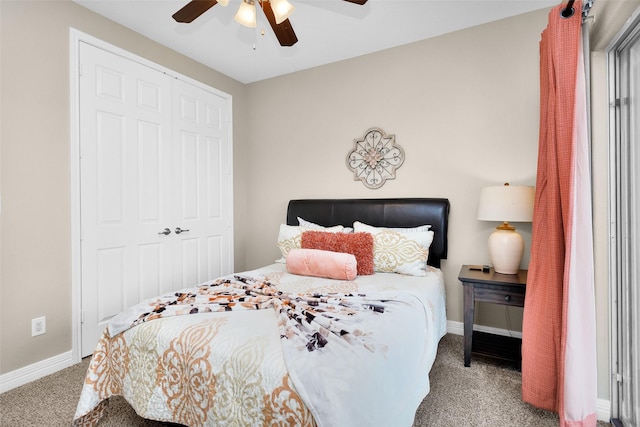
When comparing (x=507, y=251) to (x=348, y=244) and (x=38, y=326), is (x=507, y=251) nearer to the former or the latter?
(x=348, y=244)

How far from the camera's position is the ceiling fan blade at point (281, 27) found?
6.53 feet

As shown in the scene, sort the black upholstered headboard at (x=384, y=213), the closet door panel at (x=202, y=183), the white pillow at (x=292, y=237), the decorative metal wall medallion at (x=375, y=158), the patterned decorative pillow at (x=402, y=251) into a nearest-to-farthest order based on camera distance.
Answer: the patterned decorative pillow at (x=402, y=251)
the black upholstered headboard at (x=384, y=213)
the white pillow at (x=292, y=237)
the decorative metal wall medallion at (x=375, y=158)
the closet door panel at (x=202, y=183)

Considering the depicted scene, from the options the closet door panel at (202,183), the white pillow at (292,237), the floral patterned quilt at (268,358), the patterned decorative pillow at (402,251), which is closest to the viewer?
the floral patterned quilt at (268,358)

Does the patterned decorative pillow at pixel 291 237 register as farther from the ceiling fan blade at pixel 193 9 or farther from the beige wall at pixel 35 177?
the ceiling fan blade at pixel 193 9

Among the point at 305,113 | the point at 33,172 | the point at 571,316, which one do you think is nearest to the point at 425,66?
the point at 305,113

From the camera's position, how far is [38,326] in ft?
7.66

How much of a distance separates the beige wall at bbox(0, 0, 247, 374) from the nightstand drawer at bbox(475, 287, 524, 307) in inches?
121

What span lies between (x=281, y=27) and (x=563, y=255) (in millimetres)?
2152

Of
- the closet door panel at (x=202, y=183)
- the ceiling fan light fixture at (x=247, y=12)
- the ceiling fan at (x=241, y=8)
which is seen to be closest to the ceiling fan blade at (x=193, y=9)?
the ceiling fan at (x=241, y=8)

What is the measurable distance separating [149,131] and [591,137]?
11.0ft

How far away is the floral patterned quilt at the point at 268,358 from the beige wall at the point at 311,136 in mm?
1033

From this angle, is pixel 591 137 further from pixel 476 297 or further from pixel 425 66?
pixel 425 66

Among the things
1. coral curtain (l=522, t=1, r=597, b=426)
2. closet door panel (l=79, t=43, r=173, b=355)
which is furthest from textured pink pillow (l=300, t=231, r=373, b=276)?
closet door panel (l=79, t=43, r=173, b=355)

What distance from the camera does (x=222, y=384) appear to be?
1.33 meters
